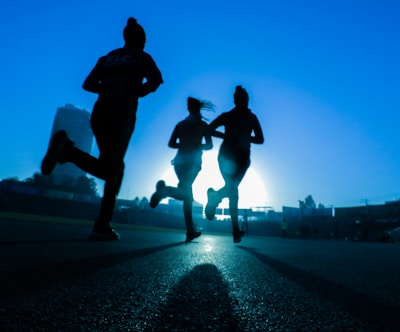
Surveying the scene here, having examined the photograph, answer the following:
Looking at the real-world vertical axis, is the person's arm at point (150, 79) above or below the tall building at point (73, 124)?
below

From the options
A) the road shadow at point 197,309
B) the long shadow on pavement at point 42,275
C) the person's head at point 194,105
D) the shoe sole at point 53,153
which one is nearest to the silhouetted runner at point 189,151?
the person's head at point 194,105

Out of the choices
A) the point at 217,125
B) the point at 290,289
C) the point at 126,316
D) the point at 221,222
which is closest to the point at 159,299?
the point at 126,316

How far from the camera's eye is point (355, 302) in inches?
41.9

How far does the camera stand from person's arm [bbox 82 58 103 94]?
3.18 metres

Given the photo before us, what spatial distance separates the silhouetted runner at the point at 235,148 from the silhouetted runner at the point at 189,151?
12.0 inches

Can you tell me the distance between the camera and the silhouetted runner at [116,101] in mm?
2939

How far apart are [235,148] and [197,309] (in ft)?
11.1

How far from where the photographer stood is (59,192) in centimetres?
6775

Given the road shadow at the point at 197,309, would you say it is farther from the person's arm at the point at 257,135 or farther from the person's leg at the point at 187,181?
the person's arm at the point at 257,135

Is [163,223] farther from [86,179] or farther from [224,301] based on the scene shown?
[86,179]

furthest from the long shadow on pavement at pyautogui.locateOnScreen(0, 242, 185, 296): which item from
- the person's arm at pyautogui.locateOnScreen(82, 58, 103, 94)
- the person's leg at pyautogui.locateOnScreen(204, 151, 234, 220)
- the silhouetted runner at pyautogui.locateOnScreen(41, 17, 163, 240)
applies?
the person's leg at pyautogui.locateOnScreen(204, 151, 234, 220)

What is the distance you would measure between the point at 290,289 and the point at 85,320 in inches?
35.9

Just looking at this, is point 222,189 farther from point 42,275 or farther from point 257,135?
point 42,275

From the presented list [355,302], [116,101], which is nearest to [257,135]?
[116,101]
